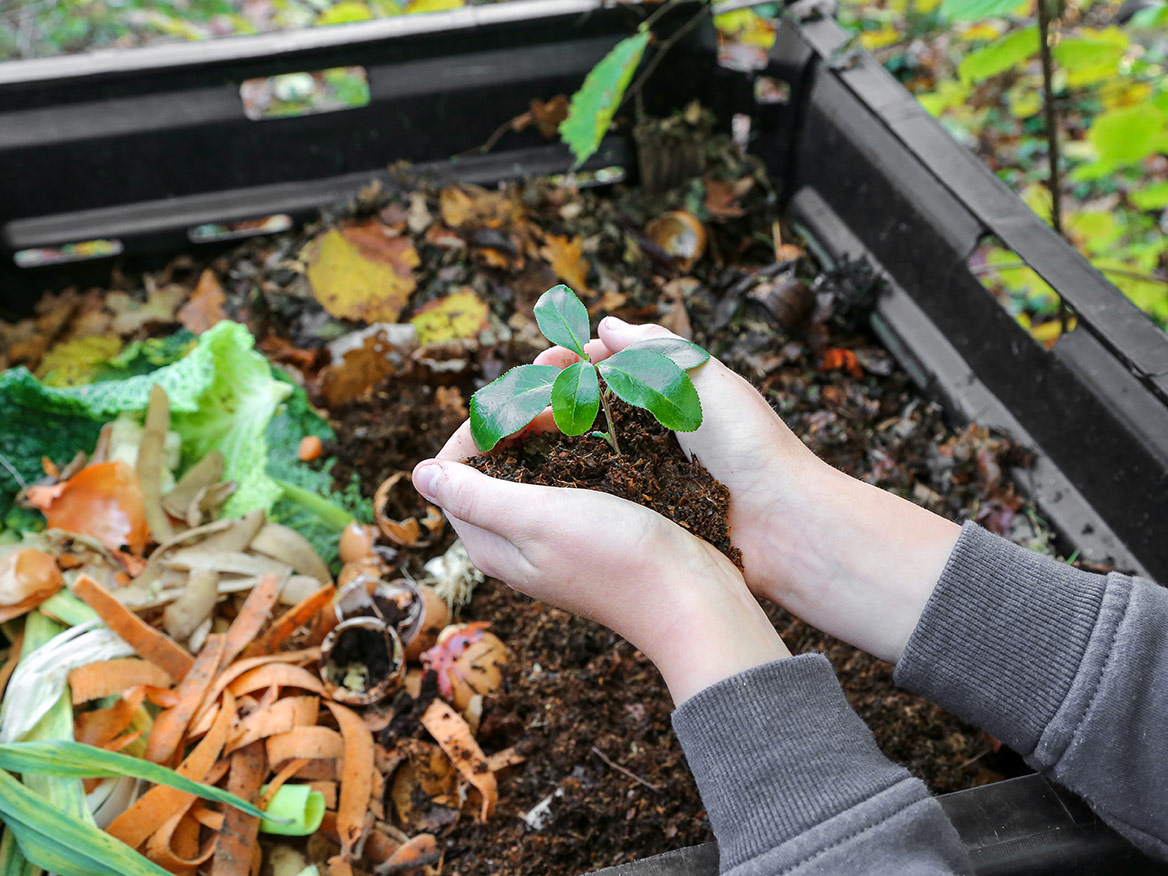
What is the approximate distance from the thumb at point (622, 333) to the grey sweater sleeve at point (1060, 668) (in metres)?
0.52

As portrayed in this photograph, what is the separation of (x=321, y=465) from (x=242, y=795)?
789 mm

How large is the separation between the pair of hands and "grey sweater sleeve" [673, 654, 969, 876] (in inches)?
2.0

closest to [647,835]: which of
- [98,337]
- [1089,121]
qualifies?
[98,337]

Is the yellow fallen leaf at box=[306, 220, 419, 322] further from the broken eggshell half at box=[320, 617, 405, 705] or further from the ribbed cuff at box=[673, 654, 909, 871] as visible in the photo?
the ribbed cuff at box=[673, 654, 909, 871]

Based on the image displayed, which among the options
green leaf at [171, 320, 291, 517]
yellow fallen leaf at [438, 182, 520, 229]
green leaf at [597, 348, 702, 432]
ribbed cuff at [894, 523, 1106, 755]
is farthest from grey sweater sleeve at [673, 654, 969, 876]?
yellow fallen leaf at [438, 182, 520, 229]

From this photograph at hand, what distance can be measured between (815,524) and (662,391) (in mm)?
377

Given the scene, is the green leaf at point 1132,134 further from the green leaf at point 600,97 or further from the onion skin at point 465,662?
the onion skin at point 465,662

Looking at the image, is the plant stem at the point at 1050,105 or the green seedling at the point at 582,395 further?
the plant stem at the point at 1050,105

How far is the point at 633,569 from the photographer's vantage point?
1.00 m

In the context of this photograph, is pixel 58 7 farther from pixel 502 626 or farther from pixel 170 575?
pixel 502 626

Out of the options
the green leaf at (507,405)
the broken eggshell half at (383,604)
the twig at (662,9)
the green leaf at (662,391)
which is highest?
the twig at (662,9)

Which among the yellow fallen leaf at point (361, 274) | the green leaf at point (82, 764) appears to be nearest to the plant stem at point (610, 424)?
the green leaf at point (82, 764)

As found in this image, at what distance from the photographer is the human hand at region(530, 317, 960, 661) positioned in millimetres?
1121

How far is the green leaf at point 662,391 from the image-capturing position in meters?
0.95
